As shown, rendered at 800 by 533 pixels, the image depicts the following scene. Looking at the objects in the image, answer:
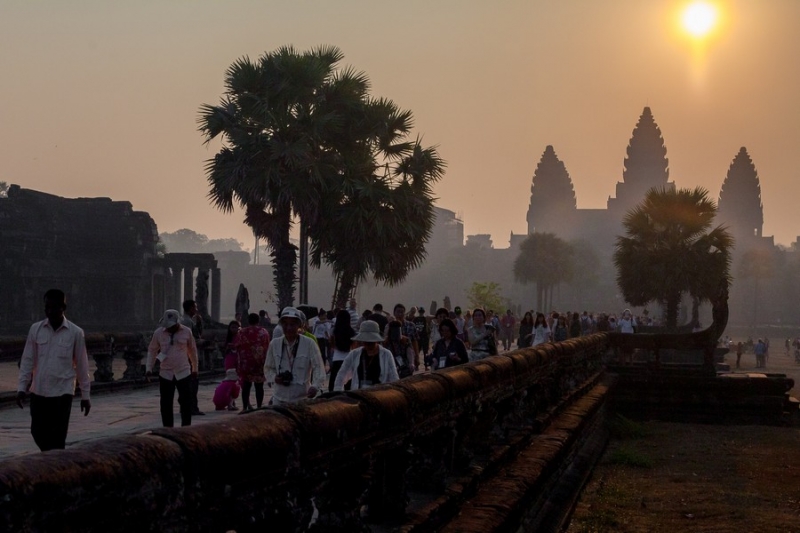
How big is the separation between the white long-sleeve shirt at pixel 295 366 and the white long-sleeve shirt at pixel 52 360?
65.7 inches

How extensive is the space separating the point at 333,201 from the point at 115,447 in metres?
31.0

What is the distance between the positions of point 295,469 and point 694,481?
36.2ft

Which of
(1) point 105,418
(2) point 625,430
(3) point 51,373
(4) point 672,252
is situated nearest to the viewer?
(3) point 51,373

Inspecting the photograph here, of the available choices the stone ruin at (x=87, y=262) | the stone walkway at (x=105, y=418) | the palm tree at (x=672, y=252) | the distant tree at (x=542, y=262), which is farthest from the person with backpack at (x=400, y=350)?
the distant tree at (x=542, y=262)

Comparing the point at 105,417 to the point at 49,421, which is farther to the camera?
the point at 105,417

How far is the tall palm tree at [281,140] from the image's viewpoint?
3294cm

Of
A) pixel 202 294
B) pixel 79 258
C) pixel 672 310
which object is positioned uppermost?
pixel 79 258

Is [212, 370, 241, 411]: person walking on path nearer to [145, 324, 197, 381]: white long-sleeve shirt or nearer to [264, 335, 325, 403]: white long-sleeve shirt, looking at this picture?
[145, 324, 197, 381]: white long-sleeve shirt

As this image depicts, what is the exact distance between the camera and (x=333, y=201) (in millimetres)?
33875

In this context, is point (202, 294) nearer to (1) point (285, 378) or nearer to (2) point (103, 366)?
(2) point (103, 366)

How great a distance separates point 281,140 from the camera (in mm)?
33625

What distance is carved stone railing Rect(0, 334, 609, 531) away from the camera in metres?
2.73

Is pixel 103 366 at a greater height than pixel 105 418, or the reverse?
pixel 103 366

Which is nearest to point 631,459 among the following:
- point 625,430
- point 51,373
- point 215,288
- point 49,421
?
point 625,430
